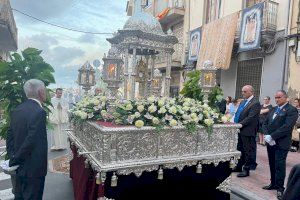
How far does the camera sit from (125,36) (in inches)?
211

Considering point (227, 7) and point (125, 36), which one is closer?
point (125, 36)

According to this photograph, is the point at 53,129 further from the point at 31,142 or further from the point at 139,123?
the point at 139,123

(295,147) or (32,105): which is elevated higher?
(32,105)

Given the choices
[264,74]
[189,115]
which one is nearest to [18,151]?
[189,115]

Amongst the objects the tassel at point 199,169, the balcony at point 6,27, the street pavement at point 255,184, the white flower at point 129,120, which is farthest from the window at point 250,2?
the balcony at point 6,27

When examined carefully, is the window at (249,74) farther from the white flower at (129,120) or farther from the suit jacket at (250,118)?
the white flower at (129,120)

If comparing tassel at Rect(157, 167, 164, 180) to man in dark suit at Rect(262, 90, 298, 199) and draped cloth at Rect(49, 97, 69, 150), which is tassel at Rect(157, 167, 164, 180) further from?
draped cloth at Rect(49, 97, 69, 150)

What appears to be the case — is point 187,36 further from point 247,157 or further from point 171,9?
point 247,157

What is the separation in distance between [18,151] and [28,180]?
16.9 inches

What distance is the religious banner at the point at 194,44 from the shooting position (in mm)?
14234

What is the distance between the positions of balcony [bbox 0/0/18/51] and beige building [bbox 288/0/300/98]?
11.3m

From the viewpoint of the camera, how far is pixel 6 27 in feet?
43.6

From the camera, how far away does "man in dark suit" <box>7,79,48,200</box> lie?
11.3 ft

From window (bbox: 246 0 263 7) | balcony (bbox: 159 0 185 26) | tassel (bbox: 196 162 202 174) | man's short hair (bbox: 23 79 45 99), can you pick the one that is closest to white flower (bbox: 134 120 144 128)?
tassel (bbox: 196 162 202 174)
